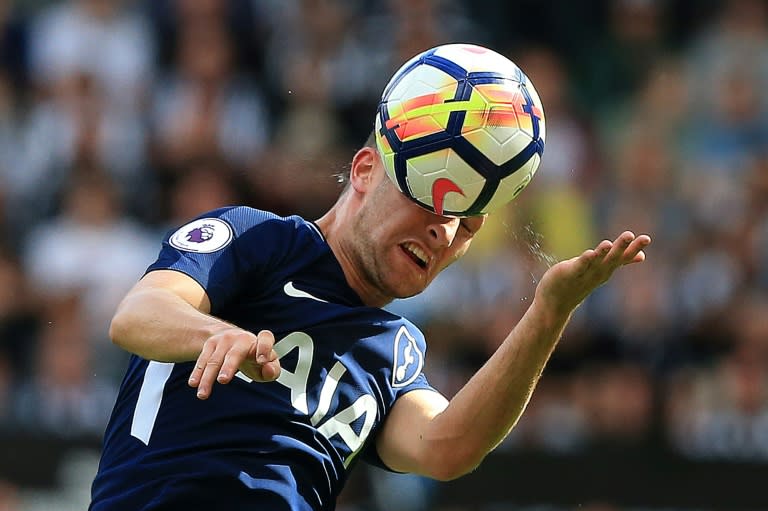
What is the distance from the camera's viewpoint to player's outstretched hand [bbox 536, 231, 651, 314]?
366 centimetres

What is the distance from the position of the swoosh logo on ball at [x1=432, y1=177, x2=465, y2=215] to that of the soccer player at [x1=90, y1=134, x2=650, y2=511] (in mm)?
142

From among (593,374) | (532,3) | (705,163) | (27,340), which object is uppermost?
(532,3)

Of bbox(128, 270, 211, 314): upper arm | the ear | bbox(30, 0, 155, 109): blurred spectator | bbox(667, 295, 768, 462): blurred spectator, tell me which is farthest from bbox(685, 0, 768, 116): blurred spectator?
bbox(128, 270, 211, 314): upper arm

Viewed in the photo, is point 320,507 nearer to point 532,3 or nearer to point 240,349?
point 240,349

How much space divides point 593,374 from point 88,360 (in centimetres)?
372

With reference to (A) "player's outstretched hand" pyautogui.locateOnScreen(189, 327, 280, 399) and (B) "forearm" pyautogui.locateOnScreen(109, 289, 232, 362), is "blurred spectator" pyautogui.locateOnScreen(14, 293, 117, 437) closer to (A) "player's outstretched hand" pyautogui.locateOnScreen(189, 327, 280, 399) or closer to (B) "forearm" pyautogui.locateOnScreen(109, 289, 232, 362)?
(B) "forearm" pyautogui.locateOnScreen(109, 289, 232, 362)

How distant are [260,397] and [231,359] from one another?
0.87 m

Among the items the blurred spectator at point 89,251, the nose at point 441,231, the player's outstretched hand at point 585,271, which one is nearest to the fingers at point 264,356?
the player's outstretched hand at point 585,271

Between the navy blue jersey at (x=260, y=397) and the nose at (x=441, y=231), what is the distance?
0.38 metres

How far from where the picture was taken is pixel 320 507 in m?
4.30

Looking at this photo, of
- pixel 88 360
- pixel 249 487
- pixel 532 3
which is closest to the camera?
pixel 249 487

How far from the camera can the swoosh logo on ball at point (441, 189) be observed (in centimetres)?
410

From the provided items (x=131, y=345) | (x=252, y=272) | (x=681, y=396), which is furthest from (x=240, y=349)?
(x=681, y=396)

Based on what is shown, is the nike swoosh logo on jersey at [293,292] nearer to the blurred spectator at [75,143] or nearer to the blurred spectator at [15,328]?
the blurred spectator at [15,328]
